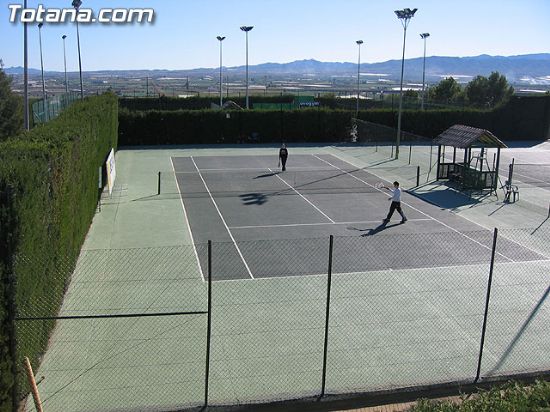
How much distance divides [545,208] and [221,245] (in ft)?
44.3

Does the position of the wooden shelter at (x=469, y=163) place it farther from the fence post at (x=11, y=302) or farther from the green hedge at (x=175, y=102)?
the green hedge at (x=175, y=102)

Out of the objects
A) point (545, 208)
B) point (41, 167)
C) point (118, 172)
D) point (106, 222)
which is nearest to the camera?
point (41, 167)

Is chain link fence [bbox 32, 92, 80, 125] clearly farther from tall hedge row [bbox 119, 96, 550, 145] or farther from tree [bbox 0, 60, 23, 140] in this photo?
tree [bbox 0, 60, 23, 140]

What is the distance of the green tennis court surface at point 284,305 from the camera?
991 cm

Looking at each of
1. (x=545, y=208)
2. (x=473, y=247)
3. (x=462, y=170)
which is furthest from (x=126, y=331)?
(x=462, y=170)

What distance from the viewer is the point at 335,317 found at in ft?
40.3

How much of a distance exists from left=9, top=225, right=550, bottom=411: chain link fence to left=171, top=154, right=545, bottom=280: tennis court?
128mm

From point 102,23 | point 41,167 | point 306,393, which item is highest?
point 102,23

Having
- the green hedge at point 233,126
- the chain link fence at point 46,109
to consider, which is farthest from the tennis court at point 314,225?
the green hedge at point 233,126

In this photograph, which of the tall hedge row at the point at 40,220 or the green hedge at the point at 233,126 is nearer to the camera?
the tall hedge row at the point at 40,220

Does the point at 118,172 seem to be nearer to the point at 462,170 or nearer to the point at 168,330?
the point at 462,170

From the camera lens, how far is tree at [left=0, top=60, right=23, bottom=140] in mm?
40906

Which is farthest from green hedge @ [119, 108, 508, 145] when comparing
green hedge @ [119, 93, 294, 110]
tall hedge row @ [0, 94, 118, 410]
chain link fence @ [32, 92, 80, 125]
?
tall hedge row @ [0, 94, 118, 410]

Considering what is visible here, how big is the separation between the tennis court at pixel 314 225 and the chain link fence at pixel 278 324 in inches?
5.0
